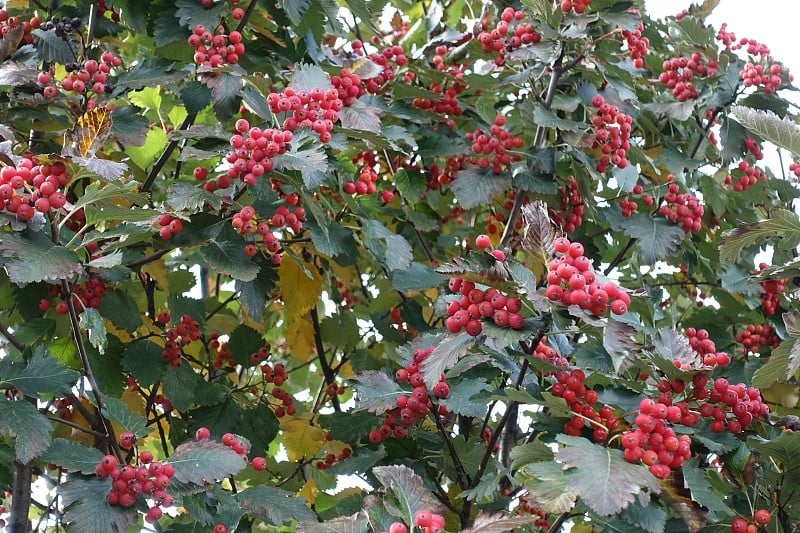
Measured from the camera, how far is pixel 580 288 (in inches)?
80.6

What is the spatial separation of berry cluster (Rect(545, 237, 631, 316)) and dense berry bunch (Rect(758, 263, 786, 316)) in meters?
2.17

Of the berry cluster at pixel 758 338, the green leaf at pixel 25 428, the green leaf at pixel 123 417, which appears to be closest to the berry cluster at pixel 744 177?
the berry cluster at pixel 758 338

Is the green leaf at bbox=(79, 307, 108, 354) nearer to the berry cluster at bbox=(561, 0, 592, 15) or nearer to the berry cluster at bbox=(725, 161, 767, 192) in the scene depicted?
the berry cluster at bbox=(561, 0, 592, 15)

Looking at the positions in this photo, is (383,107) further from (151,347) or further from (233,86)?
(151,347)

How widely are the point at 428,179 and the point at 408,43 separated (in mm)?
839

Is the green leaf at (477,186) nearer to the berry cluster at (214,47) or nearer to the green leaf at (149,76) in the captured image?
the berry cluster at (214,47)

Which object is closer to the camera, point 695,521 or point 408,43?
point 695,521

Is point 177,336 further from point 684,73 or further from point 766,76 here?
point 766,76

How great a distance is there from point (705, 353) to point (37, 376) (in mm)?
2103

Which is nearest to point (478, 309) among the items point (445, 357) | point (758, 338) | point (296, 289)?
point (445, 357)

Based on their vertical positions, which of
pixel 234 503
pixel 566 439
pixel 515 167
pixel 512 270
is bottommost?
pixel 234 503

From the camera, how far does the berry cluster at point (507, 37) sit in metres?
3.63

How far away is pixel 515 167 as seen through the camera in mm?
3777

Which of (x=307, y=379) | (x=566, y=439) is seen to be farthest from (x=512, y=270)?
(x=307, y=379)
